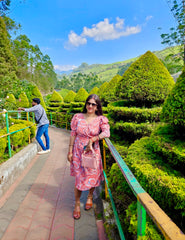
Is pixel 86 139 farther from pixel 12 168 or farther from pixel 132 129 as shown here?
pixel 12 168

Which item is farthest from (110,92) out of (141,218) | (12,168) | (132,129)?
(141,218)

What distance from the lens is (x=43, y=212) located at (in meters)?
2.25

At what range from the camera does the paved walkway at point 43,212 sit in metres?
1.84

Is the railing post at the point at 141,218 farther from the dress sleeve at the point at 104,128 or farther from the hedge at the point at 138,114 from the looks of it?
the hedge at the point at 138,114

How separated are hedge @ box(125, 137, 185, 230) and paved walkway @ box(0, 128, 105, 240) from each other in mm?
994

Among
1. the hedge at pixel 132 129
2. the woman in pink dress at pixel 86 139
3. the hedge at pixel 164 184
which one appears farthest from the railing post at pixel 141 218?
the hedge at pixel 132 129

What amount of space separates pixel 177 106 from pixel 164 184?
80 cm

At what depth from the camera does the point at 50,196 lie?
2654 mm

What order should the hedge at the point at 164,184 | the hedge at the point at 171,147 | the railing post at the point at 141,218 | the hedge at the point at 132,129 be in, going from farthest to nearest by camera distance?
1. the hedge at the point at 132,129
2. the hedge at the point at 171,147
3. the hedge at the point at 164,184
4. the railing post at the point at 141,218

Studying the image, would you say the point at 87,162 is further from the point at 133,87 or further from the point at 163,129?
the point at 133,87

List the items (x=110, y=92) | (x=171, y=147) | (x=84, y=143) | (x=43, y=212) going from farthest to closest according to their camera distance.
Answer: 1. (x=110, y=92)
2. (x=43, y=212)
3. (x=84, y=143)
4. (x=171, y=147)

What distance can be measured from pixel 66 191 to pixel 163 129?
213 centimetres

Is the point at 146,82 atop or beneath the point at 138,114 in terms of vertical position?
atop

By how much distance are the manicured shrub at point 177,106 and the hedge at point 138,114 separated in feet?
4.49
